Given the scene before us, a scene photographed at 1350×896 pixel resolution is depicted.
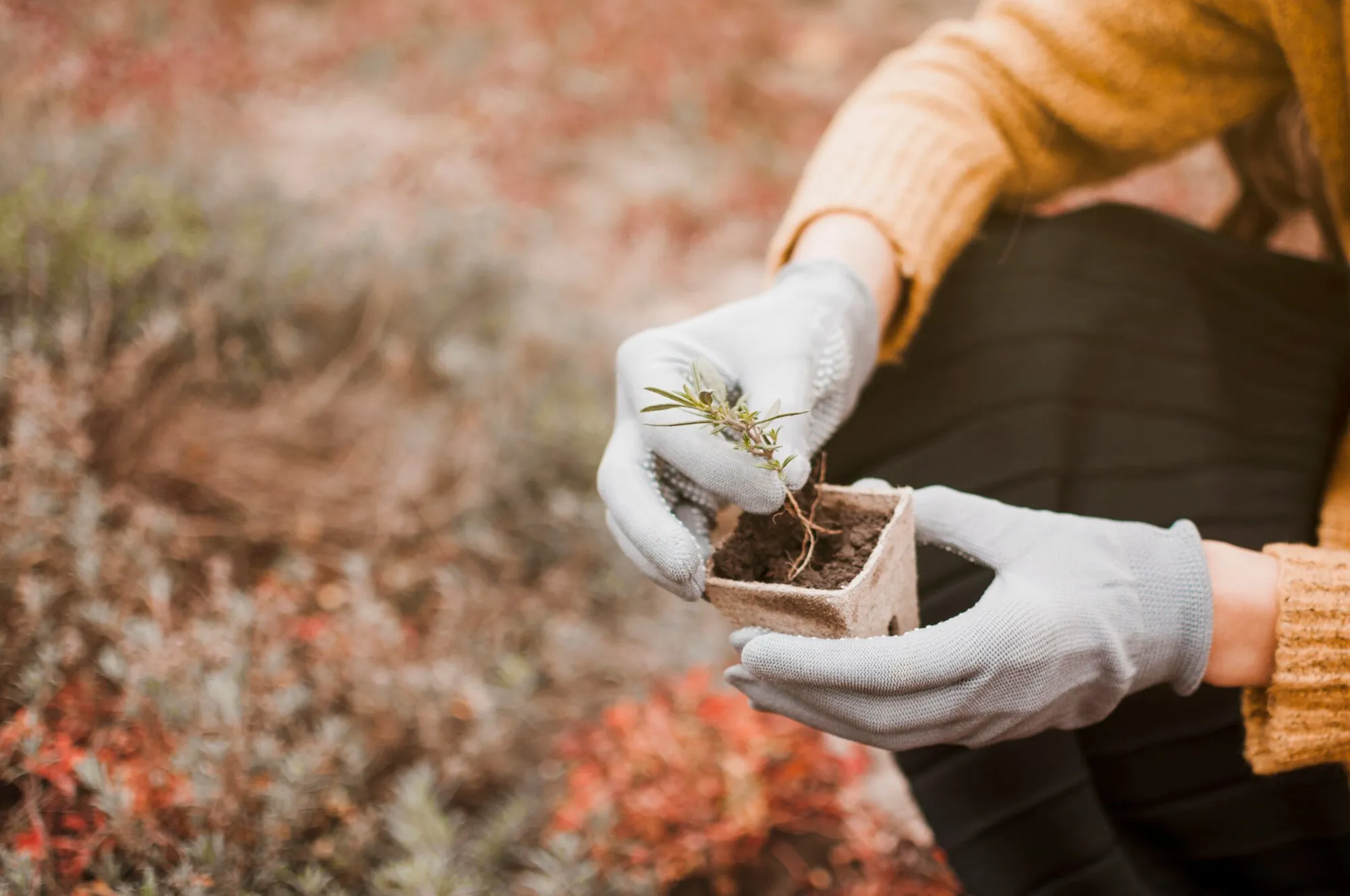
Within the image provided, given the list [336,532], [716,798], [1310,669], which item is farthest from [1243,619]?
[336,532]

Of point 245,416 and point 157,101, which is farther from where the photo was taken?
point 157,101

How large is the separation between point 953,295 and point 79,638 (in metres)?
1.93

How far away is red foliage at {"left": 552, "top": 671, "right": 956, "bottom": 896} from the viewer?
1805mm

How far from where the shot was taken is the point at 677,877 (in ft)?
5.94

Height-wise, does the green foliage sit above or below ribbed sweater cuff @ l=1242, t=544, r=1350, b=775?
above

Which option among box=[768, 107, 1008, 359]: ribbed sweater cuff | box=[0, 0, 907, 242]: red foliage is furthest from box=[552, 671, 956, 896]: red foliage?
box=[0, 0, 907, 242]: red foliage

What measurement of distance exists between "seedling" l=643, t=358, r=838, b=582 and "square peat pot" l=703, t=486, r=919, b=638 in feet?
0.19

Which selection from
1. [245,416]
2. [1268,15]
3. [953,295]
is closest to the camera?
[1268,15]

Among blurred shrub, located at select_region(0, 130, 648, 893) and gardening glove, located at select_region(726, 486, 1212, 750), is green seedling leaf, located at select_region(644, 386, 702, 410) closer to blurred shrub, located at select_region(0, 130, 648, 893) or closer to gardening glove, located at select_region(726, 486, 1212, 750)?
gardening glove, located at select_region(726, 486, 1212, 750)

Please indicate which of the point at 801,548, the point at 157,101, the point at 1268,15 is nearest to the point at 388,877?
the point at 801,548

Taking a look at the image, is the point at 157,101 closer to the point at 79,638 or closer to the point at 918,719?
the point at 79,638

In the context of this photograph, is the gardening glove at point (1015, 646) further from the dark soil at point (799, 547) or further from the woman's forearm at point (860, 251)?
the woman's forearm at point (860, 251)

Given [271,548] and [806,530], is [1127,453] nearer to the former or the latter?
[806,530]

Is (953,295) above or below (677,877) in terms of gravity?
above
